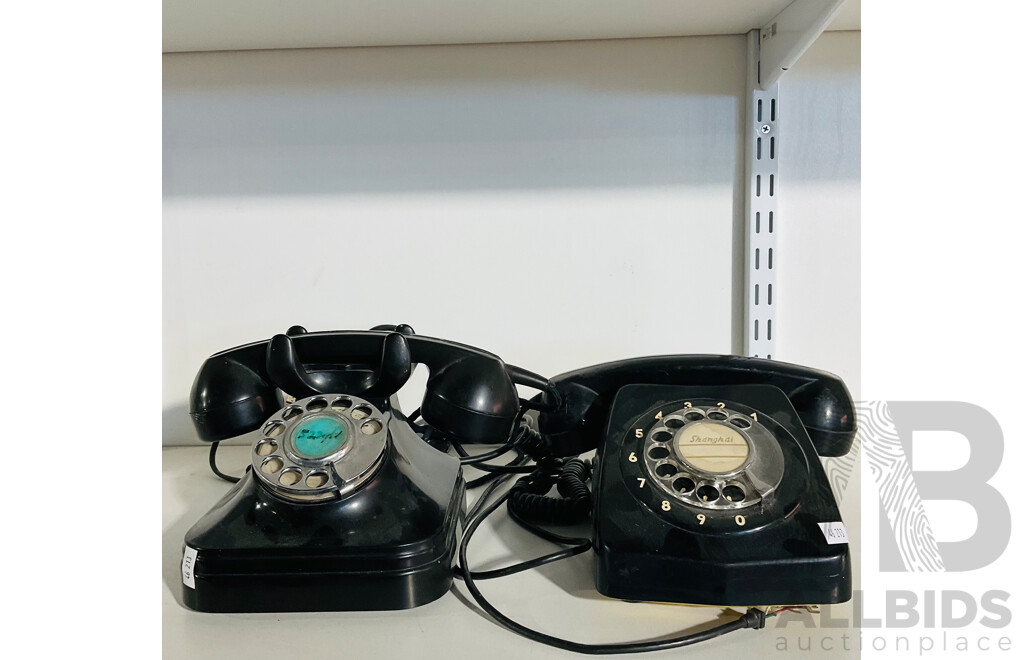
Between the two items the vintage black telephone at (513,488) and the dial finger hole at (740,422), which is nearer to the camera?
the vintage black telephone at (513,488)

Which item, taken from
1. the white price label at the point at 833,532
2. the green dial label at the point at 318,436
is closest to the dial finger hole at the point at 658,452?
the white price label at the point at 833,532

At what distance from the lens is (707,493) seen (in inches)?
22.2

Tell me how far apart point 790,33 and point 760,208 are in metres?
0.22

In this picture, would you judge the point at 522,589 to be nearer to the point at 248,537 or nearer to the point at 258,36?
the point at 248,537

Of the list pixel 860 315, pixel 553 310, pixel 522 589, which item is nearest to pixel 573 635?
pixel 522 589

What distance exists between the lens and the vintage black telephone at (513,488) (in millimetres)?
521

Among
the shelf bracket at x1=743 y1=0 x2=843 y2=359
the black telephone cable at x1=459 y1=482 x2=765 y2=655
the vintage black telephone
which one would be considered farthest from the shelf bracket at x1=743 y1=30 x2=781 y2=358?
the black telephone cable at x1=459 y1=482 x2=765 y2=655

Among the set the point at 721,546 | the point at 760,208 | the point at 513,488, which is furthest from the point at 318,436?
the point at 760,208

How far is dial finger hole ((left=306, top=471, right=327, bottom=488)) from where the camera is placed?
0.57 meters

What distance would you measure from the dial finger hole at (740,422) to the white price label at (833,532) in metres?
0.12

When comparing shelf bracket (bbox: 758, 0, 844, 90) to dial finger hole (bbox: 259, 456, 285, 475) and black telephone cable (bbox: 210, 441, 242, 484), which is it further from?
black telephone cable (bbox: 210, 441, 242, 484)

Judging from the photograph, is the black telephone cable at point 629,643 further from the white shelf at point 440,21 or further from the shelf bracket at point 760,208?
the white shelf at point 440,21

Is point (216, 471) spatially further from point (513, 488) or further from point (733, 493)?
point (733, 493)

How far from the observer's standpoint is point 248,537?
1.82ft
